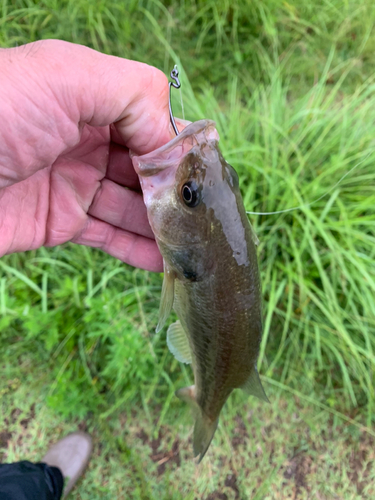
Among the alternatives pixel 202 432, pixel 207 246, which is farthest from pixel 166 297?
pixel 202 432

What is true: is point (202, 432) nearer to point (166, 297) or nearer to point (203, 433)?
point (203, 433)

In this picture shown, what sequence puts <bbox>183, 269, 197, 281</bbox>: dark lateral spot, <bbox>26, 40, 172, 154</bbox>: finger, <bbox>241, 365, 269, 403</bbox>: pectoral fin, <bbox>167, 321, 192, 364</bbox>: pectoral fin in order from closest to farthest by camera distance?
<bbox>26, 40, 172, 154</bbox>: finger, <bbox>183, 269, 197, 281</bbox>: dark lateral spot, <bbox>241, 365, 269, 403</bbox>: pectoral fin, <bbox>167, 321, 192, 364</bbox>: pectoral fin

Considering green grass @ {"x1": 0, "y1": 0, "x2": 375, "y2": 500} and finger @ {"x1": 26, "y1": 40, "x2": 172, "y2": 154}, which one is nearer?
finger @ {"x1": 26, "y1": 40, "x2": 172, "y2": 154}

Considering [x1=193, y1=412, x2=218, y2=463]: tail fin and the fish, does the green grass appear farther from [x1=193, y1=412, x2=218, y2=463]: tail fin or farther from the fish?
the fish

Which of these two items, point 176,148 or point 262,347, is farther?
point 262,347

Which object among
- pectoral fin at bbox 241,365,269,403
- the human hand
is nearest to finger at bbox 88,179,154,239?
the human hand

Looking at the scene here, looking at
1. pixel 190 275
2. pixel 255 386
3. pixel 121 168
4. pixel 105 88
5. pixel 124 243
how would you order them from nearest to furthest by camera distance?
pixel 105 88 < pixel 190 275 < pixel 255 386 < pixel 121 168 < pixel 124 243

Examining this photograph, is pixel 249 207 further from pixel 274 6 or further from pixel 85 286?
pixel 274 6
